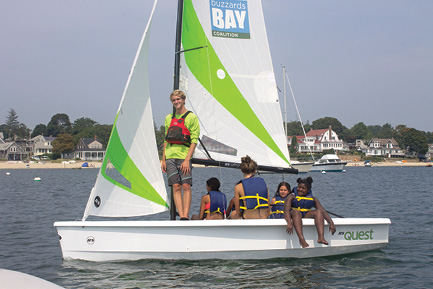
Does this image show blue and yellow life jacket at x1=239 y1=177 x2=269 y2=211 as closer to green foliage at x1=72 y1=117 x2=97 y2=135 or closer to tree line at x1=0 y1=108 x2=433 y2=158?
tree line at x1=0 y1=108 x2=433 y2=158

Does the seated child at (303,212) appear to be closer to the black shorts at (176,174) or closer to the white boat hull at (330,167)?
the black shorts at (176,174)

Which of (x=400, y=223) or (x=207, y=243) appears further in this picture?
(x=400, y=223)

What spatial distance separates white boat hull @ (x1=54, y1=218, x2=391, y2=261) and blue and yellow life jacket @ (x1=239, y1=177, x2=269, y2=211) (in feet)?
1.22

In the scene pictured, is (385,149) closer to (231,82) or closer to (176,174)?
(231,82)

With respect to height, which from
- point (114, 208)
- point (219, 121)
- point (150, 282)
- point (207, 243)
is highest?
point (219, 121)

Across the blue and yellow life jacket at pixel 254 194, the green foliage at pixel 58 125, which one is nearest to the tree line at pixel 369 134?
the green foliage at pixel 58 125

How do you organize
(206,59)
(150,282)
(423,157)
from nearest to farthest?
(150,282)
(206,59)
(423,157)

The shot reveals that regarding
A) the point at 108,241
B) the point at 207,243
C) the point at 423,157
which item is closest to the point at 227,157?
the point at 207,243

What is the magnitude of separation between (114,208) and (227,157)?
7.44ft

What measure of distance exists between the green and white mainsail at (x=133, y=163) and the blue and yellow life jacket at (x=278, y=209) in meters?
1.74

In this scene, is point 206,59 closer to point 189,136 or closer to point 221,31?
point 221,31

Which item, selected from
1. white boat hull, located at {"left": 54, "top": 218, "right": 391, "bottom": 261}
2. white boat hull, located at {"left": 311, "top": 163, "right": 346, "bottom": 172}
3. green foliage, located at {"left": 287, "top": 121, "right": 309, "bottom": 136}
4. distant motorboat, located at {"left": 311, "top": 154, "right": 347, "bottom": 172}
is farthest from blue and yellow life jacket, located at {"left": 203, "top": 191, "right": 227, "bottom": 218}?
green foliage, located at {"left": 287, "top": 121, "right": 309, "bottom": 136}

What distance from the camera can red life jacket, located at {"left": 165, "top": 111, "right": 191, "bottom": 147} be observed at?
7.38 metres

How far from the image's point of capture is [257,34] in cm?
923
